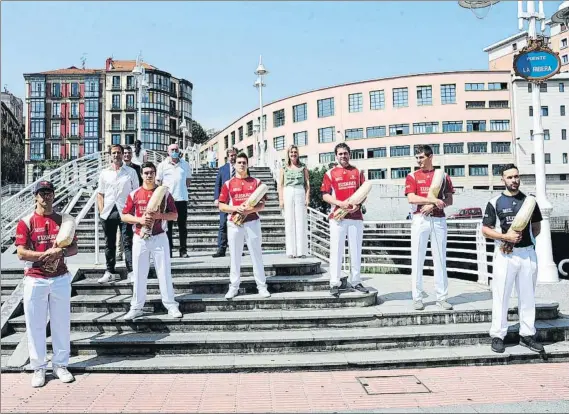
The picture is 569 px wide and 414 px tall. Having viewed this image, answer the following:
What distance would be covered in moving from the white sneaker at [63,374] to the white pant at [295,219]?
4.42 meters

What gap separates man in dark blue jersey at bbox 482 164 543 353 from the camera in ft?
17.7


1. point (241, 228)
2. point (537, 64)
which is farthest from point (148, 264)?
point (537, 64)

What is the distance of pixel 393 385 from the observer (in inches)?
183

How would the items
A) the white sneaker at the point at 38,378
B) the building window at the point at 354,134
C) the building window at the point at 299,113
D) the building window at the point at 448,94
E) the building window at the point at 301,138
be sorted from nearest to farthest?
1. the white sneaker at the point at 38,378
2. the building window at the point at 448,94
3. the building window at the point at 354,134
4. the building window at the point at 301,138
5. the building window at the point at 299,113

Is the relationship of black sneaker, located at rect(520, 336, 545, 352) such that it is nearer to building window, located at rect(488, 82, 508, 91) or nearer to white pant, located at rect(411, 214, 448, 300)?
white pant, located at rect(411, 214, 448, 300)

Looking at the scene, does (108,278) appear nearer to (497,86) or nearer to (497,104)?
(497,104)

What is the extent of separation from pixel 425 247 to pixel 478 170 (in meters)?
51.9

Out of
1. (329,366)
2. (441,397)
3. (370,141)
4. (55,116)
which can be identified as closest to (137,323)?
(329,366)

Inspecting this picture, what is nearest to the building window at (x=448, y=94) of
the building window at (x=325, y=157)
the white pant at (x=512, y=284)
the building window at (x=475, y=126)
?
the building window at (x=475, y=126)

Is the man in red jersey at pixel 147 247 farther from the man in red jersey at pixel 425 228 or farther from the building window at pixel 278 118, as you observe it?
the building window at pixel 278 118

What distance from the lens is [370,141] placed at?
5541cm

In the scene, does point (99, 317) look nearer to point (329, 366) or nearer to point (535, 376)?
point (329, 366)

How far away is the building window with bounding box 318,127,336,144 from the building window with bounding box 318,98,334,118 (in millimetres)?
1727

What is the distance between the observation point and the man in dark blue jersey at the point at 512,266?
17.7ft
